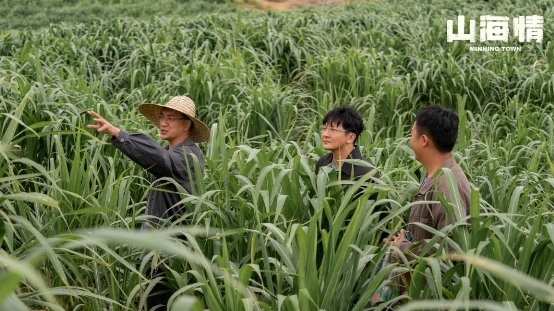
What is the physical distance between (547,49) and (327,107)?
3234 millimetres

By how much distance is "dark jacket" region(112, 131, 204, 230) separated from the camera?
9.39 feet

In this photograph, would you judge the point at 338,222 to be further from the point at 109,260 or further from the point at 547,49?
the point at 547,49

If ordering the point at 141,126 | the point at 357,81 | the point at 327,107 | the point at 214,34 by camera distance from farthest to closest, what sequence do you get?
the point at 214,34
the point at 357,81
the point at 327,107
the point at 141,126

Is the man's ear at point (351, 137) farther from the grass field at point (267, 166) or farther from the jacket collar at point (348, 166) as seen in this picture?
the grass field at point (267, 166)

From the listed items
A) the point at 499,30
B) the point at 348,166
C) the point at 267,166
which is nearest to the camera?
the point at 267,166

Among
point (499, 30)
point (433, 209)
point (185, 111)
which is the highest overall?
point (185, 111)

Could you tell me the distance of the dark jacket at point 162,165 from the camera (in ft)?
9.39

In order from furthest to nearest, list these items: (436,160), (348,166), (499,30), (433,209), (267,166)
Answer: (499,30) → (348,166) → (267,166) → (436,160) → (433,209)

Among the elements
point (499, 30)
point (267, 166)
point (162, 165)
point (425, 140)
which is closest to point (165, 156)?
point (162, 165)

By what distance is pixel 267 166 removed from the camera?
9.27ft

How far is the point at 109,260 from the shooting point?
2.66 m

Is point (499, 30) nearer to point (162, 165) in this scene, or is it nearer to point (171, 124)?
point (171, 124)

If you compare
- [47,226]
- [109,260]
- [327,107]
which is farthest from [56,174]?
[327,107]

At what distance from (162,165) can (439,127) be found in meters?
0.97
